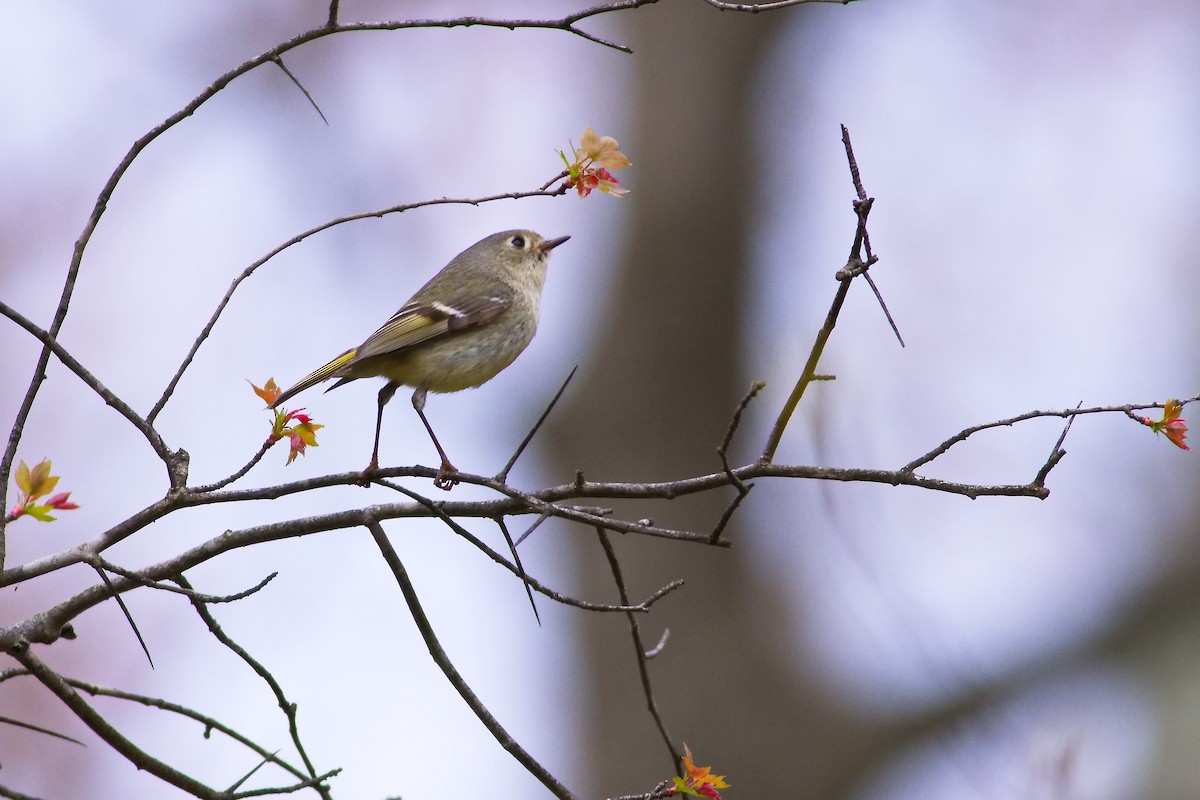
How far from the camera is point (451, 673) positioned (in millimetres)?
1279

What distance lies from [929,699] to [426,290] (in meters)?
2.04

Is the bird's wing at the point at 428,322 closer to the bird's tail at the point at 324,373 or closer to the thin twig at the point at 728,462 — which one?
the bird's tail at the point at 324,373

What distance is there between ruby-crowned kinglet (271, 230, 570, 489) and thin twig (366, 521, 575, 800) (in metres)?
0.80

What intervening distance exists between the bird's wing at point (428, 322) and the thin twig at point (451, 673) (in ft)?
3.03

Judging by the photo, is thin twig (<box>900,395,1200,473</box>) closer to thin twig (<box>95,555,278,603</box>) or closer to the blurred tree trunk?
thin twig (<box>95,555,278,603</box>)

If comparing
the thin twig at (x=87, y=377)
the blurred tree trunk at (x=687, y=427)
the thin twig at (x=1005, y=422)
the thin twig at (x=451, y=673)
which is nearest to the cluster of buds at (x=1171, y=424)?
the thin twig at (x=1005, y=422)

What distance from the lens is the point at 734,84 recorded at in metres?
4.37

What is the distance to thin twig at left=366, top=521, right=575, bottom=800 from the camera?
1224mm

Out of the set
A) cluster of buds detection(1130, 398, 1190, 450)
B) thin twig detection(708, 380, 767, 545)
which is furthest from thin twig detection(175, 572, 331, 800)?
cluster of buds detection(1130, 398, 1190, 450)

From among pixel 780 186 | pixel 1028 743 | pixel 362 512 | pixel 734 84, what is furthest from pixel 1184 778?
pixel 362 512

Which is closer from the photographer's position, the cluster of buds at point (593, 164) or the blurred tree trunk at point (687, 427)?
the cluster of buds at point (593, 164)

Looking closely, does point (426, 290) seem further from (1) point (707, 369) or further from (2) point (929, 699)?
(2) point (929, 699)

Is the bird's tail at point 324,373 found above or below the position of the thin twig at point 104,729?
above

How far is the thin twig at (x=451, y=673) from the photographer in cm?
122
